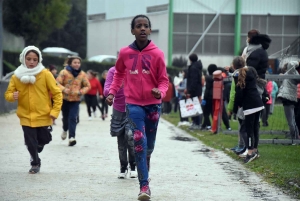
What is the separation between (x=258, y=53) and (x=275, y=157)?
178 cm

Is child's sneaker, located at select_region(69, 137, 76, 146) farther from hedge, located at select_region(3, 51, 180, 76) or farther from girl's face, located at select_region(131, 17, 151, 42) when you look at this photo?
hedge, located at select_region(3, 51, 180, 76)

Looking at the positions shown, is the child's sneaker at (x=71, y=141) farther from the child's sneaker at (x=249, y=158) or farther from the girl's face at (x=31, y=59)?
the girl's face at (x=31, y=59)

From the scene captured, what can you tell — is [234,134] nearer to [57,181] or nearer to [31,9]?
[57,181]

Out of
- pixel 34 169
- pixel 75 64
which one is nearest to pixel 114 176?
pixel 34 169

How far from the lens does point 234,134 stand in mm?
17250

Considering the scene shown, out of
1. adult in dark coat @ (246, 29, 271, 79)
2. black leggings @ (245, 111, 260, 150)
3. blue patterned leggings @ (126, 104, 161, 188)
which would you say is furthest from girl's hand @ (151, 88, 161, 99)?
adult in dark coat @ (246, 29, 271, 79)

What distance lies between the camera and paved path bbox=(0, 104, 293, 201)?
8.44 metres

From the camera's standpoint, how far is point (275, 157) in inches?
479

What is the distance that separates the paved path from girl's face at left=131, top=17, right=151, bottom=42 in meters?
1.79

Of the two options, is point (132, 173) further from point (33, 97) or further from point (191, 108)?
point (191, 108)

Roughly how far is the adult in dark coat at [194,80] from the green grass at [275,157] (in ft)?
4.26

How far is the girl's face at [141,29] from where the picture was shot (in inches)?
320

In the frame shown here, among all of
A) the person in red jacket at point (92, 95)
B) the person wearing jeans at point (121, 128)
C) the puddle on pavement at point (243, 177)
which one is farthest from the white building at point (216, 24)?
the person wearing jeans at point (121, 128)

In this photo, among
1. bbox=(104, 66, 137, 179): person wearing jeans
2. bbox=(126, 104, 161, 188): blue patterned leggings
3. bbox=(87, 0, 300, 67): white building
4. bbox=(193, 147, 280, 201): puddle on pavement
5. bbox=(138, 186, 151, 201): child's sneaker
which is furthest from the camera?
bbox=(87, 0, 300, 67): white building
